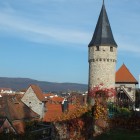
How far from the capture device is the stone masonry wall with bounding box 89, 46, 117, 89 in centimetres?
3719

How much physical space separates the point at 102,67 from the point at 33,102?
1216 cm

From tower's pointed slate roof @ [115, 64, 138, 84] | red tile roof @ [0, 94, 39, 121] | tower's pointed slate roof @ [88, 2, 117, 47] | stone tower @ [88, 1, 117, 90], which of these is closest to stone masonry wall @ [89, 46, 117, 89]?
stone tower @ [88, 1, 117, 90]

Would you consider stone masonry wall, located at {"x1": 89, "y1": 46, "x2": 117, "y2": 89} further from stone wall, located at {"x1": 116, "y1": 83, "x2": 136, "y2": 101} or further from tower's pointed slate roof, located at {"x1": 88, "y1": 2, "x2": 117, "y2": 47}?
stone wall, located at {"x1": 116, "y1": 83, "x2": 136, "y2": 101}

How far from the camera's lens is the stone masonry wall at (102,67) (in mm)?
37188

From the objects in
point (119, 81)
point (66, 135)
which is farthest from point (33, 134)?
point (119, 81)

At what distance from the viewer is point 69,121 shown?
52.6 feet

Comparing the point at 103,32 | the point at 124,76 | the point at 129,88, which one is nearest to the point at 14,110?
the point at 103,32

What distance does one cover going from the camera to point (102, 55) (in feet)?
124

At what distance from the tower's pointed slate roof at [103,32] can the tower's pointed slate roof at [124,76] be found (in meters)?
7.14

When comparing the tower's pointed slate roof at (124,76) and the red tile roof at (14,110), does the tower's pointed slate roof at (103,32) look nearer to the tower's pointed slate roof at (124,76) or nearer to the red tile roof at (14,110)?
the tower's pointed slate roof at (124,76)

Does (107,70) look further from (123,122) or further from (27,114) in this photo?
(123,122)

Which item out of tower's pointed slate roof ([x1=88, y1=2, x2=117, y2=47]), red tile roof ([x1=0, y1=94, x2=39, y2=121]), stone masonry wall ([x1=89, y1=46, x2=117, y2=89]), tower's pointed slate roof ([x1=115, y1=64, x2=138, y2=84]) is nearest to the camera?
red tile roof ([x1=0, y1=94, x2=39, y2=121])

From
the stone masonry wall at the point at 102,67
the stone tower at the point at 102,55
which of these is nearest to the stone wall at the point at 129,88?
the stone tower at the point at 102,55

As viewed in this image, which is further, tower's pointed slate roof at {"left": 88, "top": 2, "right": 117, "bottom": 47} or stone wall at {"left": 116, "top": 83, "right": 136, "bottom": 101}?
stone wall at {"left": 116, "top": 83, "right": 136, "bottom": 101}
